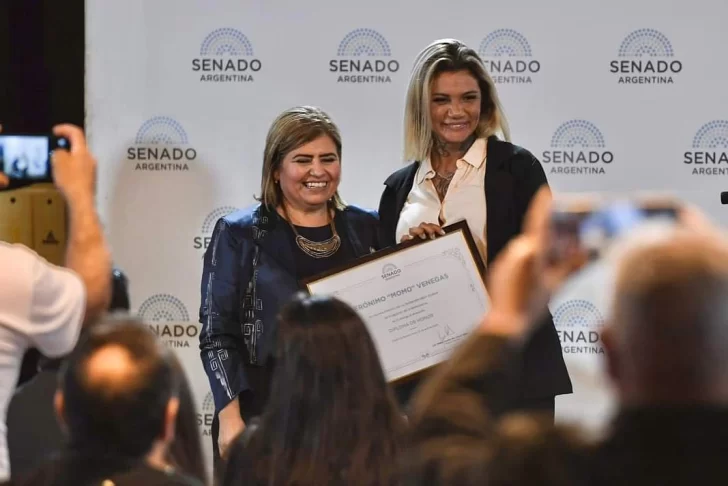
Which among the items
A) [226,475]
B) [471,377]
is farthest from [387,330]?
[471,377]

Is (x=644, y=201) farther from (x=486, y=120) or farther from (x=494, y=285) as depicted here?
(x=486, y=120)

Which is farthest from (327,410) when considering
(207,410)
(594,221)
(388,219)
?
(207,410)

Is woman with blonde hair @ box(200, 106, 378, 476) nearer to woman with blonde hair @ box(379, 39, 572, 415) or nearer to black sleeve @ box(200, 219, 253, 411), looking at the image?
black sleeve @ box(200, 219, 253, 411)

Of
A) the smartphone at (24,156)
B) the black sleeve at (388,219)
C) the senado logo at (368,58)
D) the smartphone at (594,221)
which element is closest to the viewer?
the smartphone at (594,221)

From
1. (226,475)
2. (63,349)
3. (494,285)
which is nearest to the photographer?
(494,285)

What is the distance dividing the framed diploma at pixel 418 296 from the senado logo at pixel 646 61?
1626mm

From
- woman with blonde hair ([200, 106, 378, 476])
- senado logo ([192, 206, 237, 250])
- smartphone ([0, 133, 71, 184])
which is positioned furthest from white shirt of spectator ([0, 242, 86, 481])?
senado logo ([192, 206, 237, 250])

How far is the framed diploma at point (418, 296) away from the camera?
4066 mm

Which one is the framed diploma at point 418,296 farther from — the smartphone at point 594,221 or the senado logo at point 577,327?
the smartphone at point 594,221

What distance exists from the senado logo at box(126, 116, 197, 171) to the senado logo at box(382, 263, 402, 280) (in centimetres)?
169

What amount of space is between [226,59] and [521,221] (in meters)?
1.95

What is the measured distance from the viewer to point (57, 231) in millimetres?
5566

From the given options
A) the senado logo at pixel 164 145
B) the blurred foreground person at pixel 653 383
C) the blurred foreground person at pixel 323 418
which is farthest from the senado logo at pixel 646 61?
the blurred foreground person at pixel 653 383

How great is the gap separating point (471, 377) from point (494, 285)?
0.45 feet
